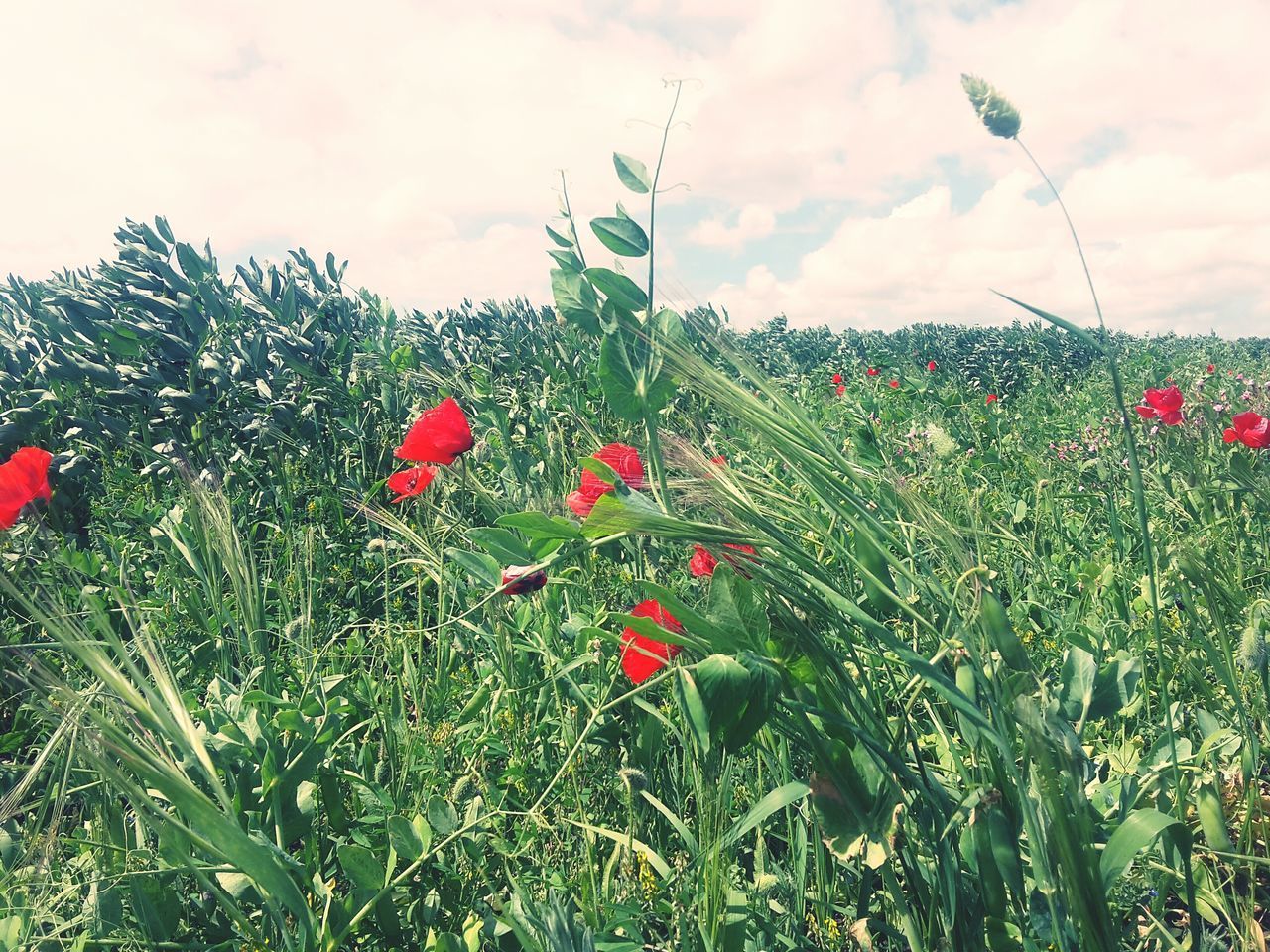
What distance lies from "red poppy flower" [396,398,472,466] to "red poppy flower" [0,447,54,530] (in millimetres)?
826

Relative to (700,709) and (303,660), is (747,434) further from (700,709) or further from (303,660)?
(303,660)

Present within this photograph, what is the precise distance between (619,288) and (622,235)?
9cm

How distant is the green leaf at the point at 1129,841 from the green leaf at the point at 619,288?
693mm

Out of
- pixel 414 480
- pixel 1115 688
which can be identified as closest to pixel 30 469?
pixel 414 480

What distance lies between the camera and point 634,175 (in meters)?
1.02

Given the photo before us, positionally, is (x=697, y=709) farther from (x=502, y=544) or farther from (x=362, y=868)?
(x=362, y=868)

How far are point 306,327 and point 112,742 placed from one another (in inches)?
160

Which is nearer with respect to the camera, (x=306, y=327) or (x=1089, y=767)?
(x=1089, y=767)

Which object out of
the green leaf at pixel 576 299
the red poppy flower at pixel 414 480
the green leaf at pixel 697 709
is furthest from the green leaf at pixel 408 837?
the red poppy flower at pixel 414 480

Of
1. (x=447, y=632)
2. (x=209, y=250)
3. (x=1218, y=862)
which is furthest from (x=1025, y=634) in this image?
(x=209, y=250)

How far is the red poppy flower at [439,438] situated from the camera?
1662mm

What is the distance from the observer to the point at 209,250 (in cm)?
508

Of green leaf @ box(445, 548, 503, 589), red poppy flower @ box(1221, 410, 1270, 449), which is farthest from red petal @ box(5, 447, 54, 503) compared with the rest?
red poppy flower @ box(1221, 410, 1270, 449)

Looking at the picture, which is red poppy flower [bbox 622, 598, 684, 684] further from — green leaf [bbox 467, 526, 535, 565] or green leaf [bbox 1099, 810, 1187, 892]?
green leaf [bbox 1099, 810, 1187, 892]
